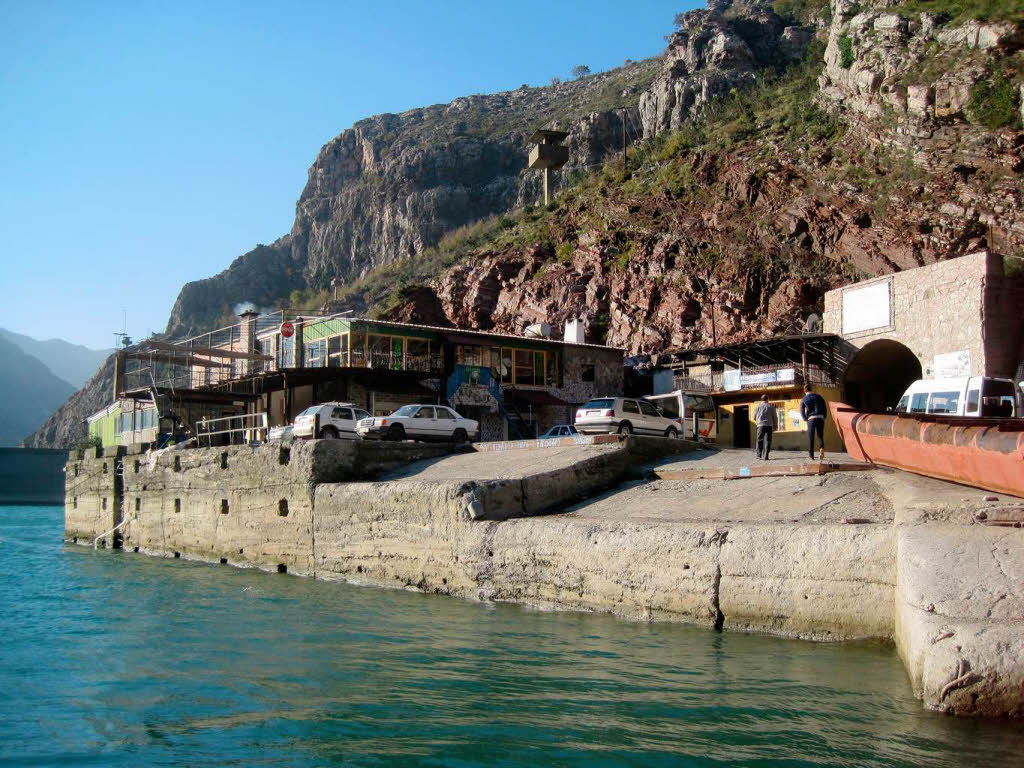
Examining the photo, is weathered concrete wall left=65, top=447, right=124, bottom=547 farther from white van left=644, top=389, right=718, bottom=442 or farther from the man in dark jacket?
the man in dark jacket

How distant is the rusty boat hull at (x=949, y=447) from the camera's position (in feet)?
33.6

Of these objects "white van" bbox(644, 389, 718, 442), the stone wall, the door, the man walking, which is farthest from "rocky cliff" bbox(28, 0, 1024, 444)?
the man walking

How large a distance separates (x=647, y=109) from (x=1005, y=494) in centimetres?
7450

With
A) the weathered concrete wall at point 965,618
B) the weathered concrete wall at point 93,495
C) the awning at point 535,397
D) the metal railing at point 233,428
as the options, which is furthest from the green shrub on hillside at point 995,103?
the weathered concrete wall at point 965,618

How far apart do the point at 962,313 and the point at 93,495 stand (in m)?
33.9

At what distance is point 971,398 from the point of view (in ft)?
72.1

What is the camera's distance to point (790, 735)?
7613 mm

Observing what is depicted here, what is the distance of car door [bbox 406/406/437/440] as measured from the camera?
28.0 meters

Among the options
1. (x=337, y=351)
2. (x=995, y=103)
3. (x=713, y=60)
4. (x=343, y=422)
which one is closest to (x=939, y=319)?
(x=995, y=103)

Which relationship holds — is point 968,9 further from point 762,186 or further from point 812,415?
point 812,415

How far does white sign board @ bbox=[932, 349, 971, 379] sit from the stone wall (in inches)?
6.0

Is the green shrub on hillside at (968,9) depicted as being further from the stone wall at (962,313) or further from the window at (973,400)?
the window at (973,400)

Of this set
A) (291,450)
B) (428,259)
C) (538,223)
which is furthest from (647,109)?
(291,450)

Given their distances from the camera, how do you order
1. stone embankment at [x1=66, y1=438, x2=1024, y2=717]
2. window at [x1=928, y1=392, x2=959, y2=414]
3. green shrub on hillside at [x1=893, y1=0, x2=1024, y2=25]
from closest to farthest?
stone embankment at [x1=66, y1=438, x2=1024, y2=717] → window at [x1=928, y1=392, x2=959, y2=414] → green shrub on hillside at [x1=893, y1=0, x2=1024, y2=25]
